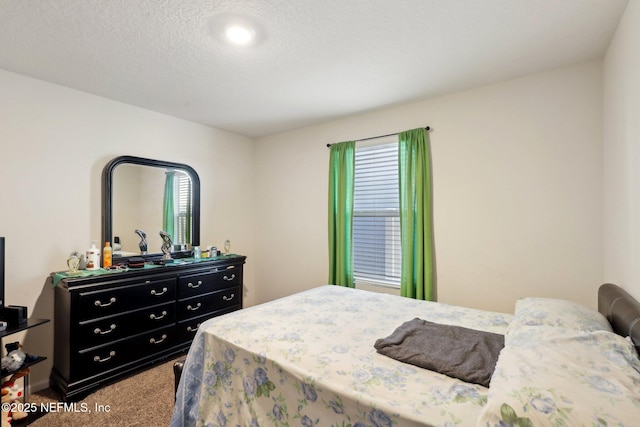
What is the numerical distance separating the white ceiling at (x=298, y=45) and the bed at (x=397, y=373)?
5.35 ft

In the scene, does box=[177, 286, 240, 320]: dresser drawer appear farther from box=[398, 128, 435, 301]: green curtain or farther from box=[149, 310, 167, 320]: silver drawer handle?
box=[398, 128, 435, 301]: green curtain

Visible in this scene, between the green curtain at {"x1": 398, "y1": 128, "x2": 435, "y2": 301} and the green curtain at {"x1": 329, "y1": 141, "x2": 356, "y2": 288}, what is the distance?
619 millimetres

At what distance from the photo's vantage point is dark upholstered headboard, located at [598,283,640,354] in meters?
1.23

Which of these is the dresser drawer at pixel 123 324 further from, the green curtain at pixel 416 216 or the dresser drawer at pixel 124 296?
the green curtain at pixel 416 216

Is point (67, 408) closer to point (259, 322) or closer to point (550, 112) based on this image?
point (259, 322)

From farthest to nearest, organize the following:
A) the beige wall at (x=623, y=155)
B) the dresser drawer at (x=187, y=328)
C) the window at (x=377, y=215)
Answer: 1. the window at (x=377, y=215)
2. the dresser drawer at (x=187, y=328)
3. the beige wall at (x=623, y=155)

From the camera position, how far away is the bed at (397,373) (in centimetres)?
90

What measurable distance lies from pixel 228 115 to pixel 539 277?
11.2 feet

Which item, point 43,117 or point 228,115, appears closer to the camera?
point 43,117

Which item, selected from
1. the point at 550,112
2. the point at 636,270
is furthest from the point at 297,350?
the point at 550,112

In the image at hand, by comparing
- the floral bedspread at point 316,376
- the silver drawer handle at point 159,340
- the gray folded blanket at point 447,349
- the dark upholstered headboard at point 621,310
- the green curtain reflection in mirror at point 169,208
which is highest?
the green curtain reflection in mirror at point 169,208

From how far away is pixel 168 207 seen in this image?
337cm

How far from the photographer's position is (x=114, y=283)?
2463 millimetres

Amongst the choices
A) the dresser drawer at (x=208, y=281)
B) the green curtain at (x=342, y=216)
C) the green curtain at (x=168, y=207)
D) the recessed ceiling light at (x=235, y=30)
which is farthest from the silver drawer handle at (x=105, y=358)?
the recessed ceiling light at (x=235, y=30)
